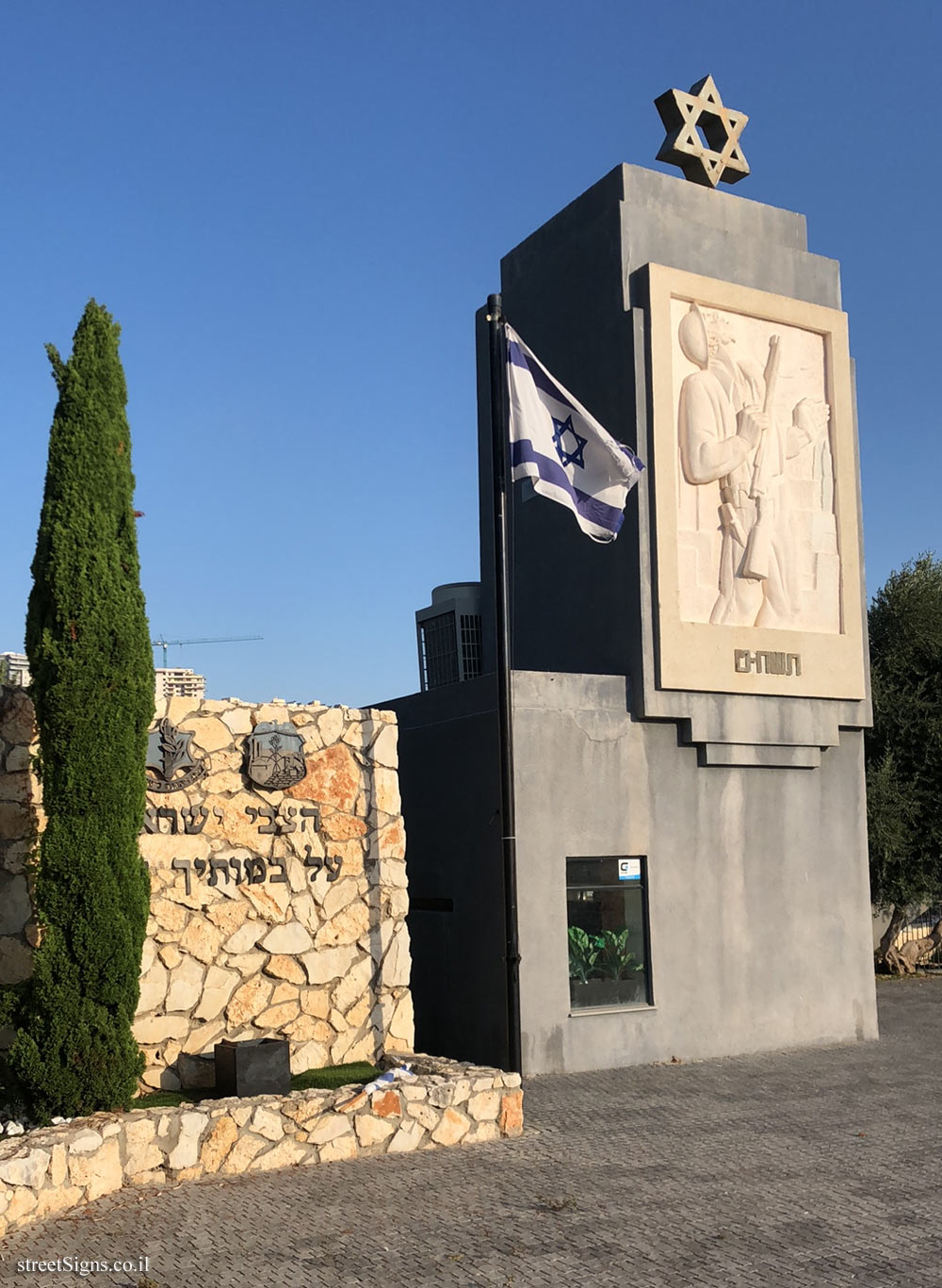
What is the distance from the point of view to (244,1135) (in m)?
9.70

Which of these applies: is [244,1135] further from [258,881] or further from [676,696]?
[676,696]

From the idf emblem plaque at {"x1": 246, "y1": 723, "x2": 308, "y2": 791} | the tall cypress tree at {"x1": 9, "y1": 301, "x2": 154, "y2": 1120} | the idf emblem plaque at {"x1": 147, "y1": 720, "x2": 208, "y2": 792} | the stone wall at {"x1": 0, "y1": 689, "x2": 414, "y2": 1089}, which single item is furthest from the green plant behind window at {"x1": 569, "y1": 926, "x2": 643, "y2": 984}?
the tall cypress tree at {"x1": 9, "y1": 301, "x2": 154, "y2": 1120}

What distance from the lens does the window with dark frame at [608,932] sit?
1426cm

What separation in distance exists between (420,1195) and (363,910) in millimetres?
4182

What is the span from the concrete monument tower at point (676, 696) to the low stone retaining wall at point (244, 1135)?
2.87m

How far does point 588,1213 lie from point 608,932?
5901mm

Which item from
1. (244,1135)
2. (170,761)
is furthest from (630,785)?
(244,1135)

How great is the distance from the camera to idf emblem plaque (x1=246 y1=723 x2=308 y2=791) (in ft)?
41.2

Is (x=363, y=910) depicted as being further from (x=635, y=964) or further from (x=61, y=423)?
(x=61, y=423)

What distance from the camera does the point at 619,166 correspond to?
52.1 feet

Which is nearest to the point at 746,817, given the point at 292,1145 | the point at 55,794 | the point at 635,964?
the point at 635,964

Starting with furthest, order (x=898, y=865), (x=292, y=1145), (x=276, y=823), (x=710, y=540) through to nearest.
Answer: (x=898, y=865), (x=710, y=540), (x=276, y=823), (x=292, y=1145)

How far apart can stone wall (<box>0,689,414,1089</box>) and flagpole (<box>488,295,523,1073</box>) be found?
1840mm

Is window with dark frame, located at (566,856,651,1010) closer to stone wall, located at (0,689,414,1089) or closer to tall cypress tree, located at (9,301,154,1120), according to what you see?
stone wall, located at (0,689,414,1089)
